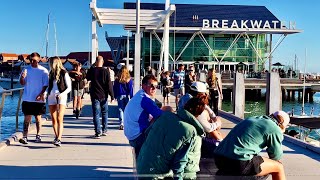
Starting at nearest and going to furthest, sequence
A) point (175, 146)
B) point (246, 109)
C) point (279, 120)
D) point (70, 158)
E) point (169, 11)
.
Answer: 1. point (175, 146)
2. point (279, 120)
3. point (70, 158)
4. point (169, 11)
5. point (246, 109)

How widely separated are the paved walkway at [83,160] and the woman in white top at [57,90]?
1.46ft

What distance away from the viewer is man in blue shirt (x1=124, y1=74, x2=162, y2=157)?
5.86 meters

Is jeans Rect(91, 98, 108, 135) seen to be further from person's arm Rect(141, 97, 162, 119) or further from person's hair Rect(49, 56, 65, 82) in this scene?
person's arm Rect(141, 97, 162, 119)

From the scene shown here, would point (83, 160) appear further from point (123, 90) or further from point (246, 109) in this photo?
point (246, 109)

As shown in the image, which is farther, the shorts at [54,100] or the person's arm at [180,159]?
the shorts at [54,100]

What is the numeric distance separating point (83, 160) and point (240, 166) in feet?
12.0

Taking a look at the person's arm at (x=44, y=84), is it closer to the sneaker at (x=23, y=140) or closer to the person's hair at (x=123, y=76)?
the sneaker at (x=23, y=140)

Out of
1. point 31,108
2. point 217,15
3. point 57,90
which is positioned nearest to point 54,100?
point 57,90

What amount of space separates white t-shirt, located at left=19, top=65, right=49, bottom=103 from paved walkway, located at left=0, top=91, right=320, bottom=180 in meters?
1.04

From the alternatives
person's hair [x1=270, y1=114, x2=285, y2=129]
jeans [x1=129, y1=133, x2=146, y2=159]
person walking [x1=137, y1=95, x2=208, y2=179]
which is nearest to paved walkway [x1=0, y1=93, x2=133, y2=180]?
jeans [x1=129, y1=133, x2=146, y2=159]

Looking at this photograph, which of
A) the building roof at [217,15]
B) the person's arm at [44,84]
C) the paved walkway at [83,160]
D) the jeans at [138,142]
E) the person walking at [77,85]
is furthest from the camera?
the building roof at [217,15]

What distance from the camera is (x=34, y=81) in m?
9.01

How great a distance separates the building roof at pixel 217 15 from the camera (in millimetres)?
58356

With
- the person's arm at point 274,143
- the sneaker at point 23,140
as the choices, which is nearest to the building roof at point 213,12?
the sneaker at point 23,140
